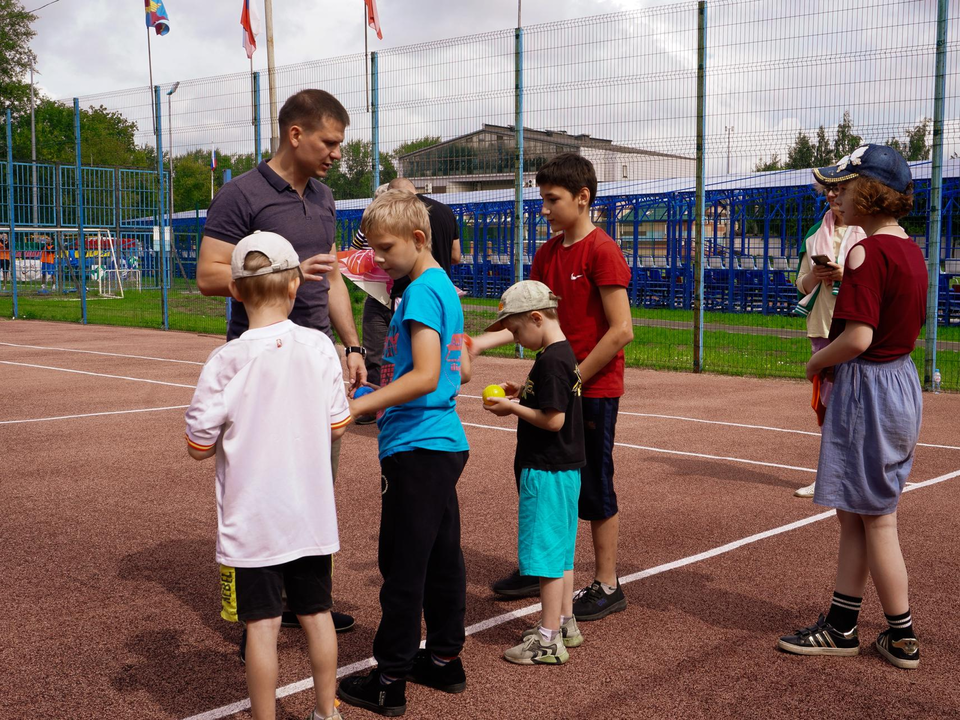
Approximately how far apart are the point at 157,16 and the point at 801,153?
1591 cm

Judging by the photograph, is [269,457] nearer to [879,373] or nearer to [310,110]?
[310,110]

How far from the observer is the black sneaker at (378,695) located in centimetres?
334

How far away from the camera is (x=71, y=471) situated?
688 cm

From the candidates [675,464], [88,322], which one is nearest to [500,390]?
[675,464]

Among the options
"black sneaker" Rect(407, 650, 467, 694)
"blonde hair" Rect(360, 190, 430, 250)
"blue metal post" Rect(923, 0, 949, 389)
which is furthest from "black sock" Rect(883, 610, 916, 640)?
"blue metal post" Rect(923, 0, 949, 389)

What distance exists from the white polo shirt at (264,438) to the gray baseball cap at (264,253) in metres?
0.17

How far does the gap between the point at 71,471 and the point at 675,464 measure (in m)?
4.30

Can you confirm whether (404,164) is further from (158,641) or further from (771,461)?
(158,641)

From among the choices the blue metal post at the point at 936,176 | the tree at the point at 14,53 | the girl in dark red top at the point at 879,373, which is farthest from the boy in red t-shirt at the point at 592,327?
the tree at the point at 14,53

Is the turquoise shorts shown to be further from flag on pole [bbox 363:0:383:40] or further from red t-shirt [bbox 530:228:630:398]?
flag on pole [bbox 363:0:383:40]

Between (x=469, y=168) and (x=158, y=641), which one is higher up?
(x=469, y=168)

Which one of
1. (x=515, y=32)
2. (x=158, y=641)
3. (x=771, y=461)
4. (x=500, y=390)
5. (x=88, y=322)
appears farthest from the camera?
(x=88, y=322)

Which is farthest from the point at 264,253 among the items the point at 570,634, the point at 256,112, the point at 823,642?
the point at 256,112

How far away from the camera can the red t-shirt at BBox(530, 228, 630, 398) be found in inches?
162
